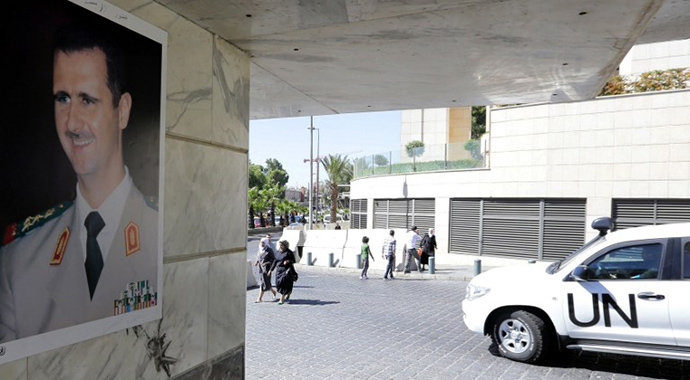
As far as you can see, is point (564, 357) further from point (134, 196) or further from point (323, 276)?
point (323, 276)

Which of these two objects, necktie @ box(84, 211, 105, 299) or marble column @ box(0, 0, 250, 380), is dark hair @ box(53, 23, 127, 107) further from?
necktie @ box(84, 211, 105, 299)

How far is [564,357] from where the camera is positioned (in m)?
8.16

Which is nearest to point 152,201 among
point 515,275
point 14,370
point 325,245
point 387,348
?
point 14,370

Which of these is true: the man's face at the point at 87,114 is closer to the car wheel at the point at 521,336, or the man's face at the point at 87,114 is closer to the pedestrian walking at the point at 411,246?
the car wheel at the point at 521,336

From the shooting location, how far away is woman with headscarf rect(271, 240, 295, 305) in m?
13.0

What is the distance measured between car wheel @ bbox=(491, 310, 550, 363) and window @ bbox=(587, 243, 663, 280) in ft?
3.63

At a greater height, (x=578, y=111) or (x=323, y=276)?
(x=578, y=111)

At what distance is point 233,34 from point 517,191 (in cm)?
2032

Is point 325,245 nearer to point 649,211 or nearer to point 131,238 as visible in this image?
point 649,211

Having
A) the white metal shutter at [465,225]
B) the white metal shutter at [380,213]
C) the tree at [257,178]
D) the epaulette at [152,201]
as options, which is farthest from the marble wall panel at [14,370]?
the tree at [257,178]

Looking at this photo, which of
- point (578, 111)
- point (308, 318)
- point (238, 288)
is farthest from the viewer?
point (578, 111)

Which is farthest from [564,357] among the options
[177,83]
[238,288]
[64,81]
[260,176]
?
[260,176]

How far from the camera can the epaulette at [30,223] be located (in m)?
2.45

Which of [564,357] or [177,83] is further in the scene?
[564,357]
